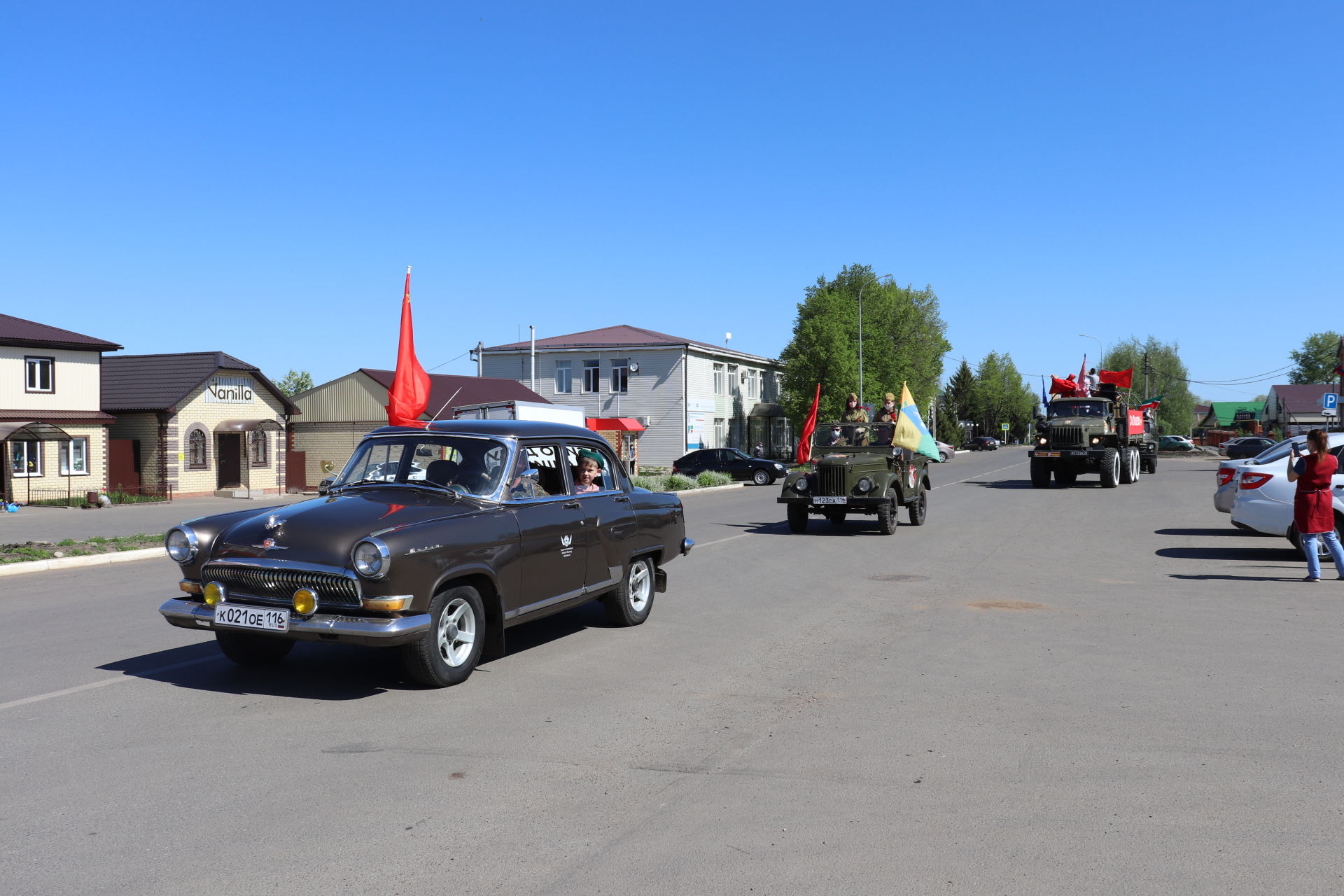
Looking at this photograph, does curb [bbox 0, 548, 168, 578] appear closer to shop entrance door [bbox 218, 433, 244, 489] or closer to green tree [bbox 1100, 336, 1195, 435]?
shop entrance door [bbox 218, 433, 244, 489]

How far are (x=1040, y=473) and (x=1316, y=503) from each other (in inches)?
857

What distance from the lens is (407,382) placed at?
65.9 feet

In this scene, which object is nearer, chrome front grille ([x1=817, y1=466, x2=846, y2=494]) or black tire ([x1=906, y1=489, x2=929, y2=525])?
chrome front grille ([x1=817, y1=466, x2=846, y2=494])

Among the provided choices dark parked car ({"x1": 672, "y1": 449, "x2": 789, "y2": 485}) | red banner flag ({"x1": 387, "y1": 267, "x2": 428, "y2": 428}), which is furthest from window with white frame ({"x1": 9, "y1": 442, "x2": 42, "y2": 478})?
dark parked car ({"x1": 672, "y1": 449, "x2": 789, "y2": 485})

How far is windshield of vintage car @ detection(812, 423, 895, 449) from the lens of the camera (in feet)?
60.5

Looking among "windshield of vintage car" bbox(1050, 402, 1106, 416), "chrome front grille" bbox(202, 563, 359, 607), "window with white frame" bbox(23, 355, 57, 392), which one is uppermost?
"window with white frame" bbox(23, 355, 57, 392)

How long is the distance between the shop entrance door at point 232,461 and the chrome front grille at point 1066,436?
2717 cm

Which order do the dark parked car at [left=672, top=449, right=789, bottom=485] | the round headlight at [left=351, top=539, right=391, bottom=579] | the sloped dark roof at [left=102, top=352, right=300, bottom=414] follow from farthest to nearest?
the dark parked car at [left=672, top=449, right=789, bottom=485] < the sloped dark roof at [left=102, top=352, right=300, bottom=414] < the round headlight at [left=351, top=539, right=391, bottom=579]

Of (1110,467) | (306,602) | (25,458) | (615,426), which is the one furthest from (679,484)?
(306,602)

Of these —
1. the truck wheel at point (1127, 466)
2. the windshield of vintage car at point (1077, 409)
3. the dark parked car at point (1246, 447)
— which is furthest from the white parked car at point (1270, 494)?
the dark parked car at point (1246, 447)

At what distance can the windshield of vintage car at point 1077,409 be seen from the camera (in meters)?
33.0

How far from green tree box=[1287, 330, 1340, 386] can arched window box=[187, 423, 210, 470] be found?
135 m

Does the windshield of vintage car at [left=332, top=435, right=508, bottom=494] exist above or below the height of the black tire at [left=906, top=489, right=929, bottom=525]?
above

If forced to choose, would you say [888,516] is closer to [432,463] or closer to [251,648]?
[432,463]
